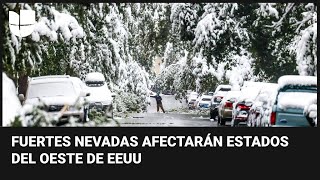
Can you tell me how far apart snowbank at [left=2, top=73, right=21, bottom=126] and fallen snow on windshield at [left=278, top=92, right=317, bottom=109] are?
561 centimetres

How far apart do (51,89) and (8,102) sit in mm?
1867

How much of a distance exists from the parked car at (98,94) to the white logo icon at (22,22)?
15.2 feet

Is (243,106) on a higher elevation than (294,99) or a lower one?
lower

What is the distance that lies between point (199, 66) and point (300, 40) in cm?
1442

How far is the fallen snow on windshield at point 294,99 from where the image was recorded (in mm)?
13602

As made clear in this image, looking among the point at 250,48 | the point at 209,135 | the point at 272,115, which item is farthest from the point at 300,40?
the point at 250,48

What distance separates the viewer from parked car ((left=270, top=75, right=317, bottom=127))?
44.4 ft

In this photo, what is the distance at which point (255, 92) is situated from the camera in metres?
18.8

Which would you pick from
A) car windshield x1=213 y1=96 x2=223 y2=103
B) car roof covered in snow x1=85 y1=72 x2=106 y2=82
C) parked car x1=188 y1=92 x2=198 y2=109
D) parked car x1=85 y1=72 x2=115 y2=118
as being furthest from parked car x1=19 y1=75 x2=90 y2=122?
parked car x1=188 y1=92 x2=198 y2=109

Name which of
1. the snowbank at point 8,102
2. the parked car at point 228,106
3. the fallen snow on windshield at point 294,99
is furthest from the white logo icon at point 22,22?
the parked car at point 228,106

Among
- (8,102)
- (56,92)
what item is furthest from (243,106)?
(8,102)

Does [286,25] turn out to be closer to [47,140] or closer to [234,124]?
[234,124]

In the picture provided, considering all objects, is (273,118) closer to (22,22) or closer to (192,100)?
(22,22)

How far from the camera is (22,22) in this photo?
14.9 meters
